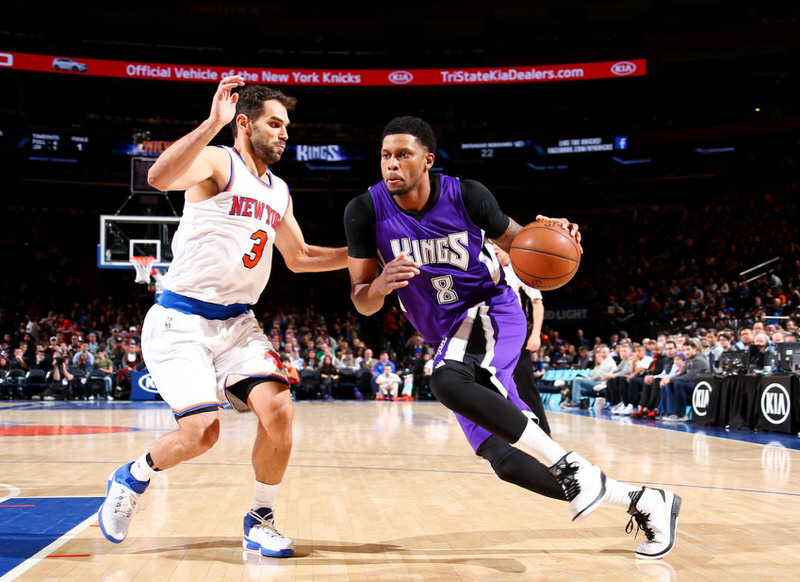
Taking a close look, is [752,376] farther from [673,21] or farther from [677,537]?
[673,21]

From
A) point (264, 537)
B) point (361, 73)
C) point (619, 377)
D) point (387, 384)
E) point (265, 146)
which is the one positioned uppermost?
point (361, 73)

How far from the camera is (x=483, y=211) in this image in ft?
12.0

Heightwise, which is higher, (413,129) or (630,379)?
(413,129)

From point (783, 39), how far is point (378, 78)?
559 inches

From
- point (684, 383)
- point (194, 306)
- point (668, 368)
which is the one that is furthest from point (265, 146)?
point (668, 368)

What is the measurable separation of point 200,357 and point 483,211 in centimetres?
157

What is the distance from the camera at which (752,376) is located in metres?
9.99


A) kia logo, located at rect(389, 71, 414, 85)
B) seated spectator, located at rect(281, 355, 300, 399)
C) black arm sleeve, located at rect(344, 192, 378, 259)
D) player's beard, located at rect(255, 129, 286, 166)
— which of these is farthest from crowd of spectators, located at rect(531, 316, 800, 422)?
kia logo, located at rect(389, 71, 414, 85)

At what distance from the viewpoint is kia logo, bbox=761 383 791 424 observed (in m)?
9.50

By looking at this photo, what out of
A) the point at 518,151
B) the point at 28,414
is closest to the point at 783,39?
the point at 518,151

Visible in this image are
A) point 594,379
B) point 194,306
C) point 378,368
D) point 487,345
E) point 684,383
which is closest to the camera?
point 487,345

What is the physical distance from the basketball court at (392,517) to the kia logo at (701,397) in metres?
2.25

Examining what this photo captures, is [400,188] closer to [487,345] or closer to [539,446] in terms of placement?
[487,345]

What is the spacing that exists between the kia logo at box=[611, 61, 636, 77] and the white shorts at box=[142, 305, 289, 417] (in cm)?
2615
